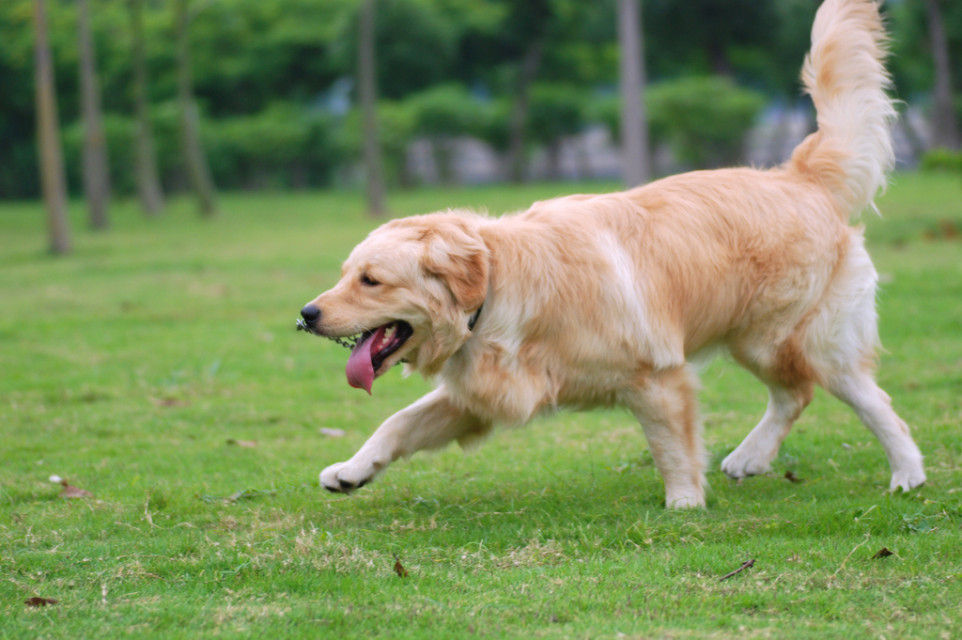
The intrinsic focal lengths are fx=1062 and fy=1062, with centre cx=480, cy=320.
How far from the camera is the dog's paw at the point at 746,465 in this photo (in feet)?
20.2

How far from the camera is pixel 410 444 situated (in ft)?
18.2

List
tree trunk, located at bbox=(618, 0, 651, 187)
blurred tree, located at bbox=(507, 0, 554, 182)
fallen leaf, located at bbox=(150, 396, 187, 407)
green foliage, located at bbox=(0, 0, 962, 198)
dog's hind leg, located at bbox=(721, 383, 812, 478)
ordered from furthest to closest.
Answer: blurred tree, located at bbox=(507, 0, 554, 182), green foliage, located at bbox=(0, 0, 962, 198), tree trunk, located at bbox=(618, 0, 651, 187), fallen leaf, located at bbox=(150, 396, 187, 407), dog's hind leg, located at bbox=(721, 383, 812, 478)

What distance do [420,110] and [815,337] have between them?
39140 mm

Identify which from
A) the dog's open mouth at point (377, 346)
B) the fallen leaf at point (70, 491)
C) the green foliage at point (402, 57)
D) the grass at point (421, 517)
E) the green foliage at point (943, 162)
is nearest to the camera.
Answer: the grass at point (421, 517)

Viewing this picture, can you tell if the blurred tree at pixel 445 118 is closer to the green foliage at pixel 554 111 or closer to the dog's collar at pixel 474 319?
the green foliage at pixel 554 111

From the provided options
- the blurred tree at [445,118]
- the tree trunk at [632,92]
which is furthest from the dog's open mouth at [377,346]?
the blurred tree at [445,118]

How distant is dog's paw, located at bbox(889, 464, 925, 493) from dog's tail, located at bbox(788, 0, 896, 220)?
1466 millimetres

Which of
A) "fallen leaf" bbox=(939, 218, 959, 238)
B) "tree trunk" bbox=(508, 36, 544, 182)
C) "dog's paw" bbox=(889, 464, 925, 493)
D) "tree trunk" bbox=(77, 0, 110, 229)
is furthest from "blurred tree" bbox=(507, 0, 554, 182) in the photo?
"dog's paw" bbox=(889, 464, 925, 493)

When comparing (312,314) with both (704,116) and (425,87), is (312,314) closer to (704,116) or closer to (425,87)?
(704,116)

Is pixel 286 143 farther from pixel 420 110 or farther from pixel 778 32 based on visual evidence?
pixel 778 32

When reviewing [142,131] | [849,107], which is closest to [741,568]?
[849,107]

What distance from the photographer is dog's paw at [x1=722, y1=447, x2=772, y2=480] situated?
6172 millimetres

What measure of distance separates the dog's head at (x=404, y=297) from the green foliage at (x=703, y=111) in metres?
31.1

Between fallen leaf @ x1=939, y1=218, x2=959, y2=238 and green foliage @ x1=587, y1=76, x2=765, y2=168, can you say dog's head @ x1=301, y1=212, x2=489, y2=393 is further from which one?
green foliage @ x1=587, y1=76, x2=765, y2=168
